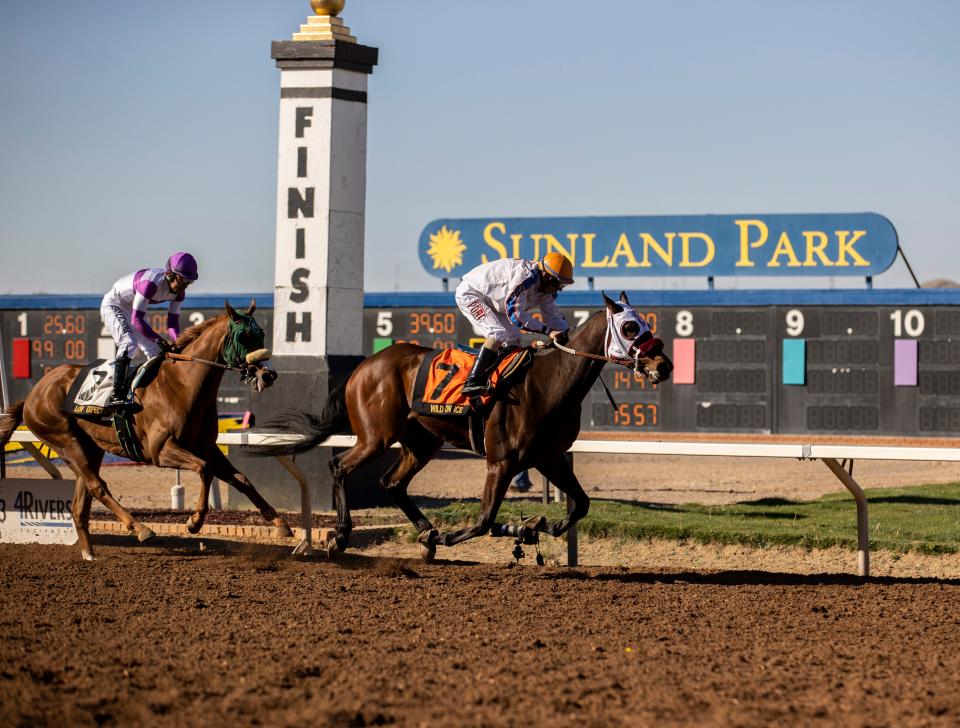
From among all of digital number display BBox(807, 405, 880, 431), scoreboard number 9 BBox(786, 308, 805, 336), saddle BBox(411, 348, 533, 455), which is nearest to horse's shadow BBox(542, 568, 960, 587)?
saddle BBox(411, 348, 533, 455)

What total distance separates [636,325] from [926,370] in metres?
9.68

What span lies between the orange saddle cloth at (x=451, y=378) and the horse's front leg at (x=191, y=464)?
4.70 ft

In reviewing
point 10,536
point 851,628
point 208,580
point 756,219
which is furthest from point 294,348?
point 756,219

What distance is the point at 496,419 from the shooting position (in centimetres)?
780

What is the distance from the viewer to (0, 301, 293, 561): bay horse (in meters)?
8.36

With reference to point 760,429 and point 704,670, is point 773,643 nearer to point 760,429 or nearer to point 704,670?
point 704,670

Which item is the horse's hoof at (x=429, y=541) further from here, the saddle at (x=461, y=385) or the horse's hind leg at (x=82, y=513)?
the horse's hind leg at (x=82, y=513)

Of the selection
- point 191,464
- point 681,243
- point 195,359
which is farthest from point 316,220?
point 681,243

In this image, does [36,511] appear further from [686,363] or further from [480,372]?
[686,363]

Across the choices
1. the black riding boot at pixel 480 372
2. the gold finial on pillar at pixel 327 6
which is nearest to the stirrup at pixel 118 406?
the black riding boot at pixel 480 372

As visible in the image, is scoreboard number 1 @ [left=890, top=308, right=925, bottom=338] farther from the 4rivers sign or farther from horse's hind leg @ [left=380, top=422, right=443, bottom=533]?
the 4rivers sign

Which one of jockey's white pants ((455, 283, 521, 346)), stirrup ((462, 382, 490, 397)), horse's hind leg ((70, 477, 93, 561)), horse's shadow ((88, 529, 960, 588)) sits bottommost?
horse's shadow ((88, 529, 960, 588))

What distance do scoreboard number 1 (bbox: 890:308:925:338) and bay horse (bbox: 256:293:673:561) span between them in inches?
360

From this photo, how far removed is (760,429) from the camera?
54.0 feet
